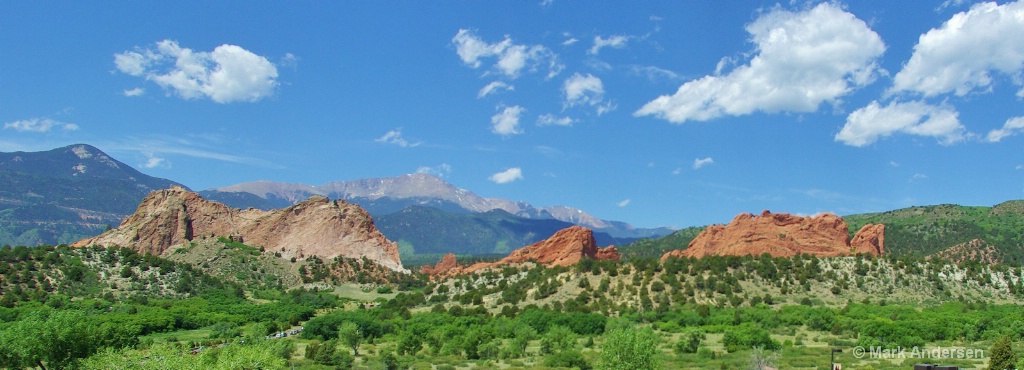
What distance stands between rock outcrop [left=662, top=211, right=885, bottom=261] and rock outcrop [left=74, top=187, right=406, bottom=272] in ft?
217

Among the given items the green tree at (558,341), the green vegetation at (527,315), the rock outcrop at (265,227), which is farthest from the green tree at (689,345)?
the rock outcrop at (265,227)

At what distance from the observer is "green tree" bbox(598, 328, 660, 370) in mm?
35406

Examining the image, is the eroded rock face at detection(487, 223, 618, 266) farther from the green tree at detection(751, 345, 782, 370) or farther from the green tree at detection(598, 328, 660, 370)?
the green tree at detection(598, 328, 660, 370)

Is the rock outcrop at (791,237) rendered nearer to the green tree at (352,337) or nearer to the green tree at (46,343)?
the green tree at (352,337)

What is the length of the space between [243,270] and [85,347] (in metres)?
81.7

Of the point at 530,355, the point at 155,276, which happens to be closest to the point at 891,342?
the point at 530,355

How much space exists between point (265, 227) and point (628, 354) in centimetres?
11786

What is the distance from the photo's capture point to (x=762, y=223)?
99.2 meters

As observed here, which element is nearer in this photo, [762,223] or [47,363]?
[47,363]

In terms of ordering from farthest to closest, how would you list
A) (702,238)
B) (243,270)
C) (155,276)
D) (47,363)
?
(243,270), (702,238), (155,276), (47,363)

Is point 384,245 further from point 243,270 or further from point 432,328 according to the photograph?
point 432,328

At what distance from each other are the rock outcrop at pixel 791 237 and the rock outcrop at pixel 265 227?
6611cm

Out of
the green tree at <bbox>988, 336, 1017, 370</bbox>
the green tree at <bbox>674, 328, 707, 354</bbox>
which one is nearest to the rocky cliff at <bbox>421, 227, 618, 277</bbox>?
the green tree at <bbox>674, 328, 707, 354</bbox>
